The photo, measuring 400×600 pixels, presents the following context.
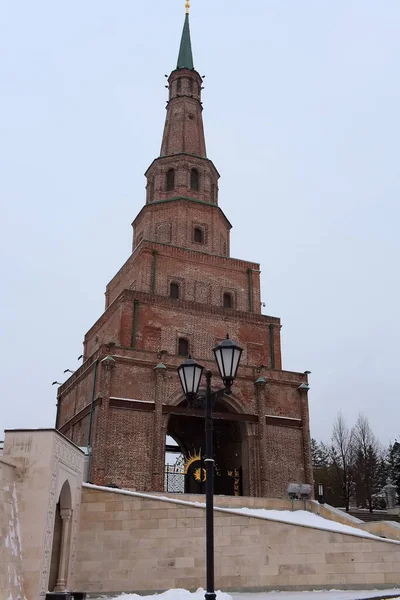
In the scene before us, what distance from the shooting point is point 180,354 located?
28734 millimetres

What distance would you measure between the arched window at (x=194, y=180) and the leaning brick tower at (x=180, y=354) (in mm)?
69

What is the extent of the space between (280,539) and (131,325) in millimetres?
13746

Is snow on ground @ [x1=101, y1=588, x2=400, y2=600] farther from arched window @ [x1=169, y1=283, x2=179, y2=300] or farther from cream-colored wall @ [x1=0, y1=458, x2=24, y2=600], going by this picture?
arched window @ [x1=169, y1=283, x2=179, y2=300]

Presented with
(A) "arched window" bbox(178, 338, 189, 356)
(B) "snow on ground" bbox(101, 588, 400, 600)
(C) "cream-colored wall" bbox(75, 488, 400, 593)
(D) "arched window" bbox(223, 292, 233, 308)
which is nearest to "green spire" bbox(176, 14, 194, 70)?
(D) "arched window" bbox(223, 292, 233, 308)

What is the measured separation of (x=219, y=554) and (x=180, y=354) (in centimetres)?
1321

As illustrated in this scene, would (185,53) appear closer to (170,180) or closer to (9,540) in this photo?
(170,180)

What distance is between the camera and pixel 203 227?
33125 mm

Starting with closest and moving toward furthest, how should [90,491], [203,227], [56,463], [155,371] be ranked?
[56,463] → [90,491] → [155,371] → [203,227]

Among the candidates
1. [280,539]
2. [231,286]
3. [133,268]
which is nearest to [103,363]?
[133,268]

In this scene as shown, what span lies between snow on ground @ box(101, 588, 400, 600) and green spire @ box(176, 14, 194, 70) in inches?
1249

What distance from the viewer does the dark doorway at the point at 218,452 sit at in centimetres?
2763

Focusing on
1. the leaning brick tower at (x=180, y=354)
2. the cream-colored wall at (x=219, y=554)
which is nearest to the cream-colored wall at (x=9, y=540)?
the cream-colored wall at (x=219, y=554)

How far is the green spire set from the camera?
38.5 meters

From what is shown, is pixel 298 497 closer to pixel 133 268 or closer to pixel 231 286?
pixel 231 286
